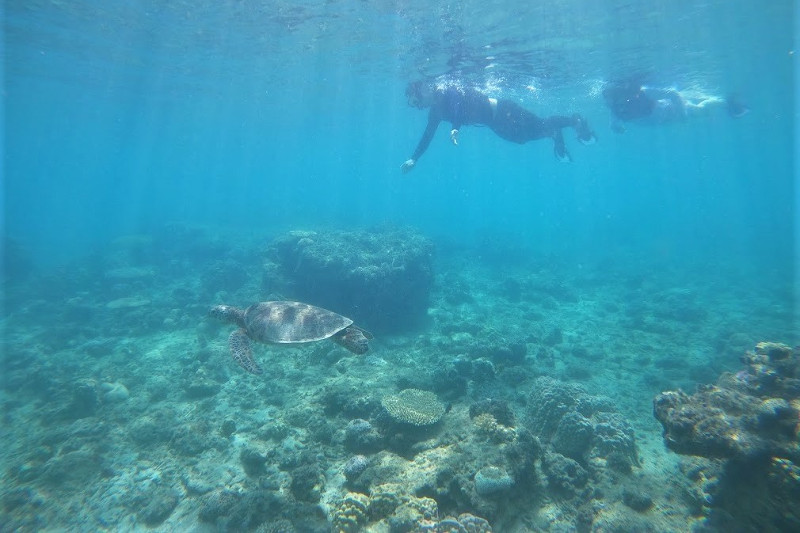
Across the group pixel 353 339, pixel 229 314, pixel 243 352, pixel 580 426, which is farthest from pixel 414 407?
pixel 229 314

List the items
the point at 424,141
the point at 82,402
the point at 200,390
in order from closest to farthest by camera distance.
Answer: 1. the point at 82,402
2. the point at 200,390
3. the point at 424,141

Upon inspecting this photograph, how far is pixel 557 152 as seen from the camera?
1661 centimetres

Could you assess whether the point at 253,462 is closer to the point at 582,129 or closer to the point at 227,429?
the point at 227,429

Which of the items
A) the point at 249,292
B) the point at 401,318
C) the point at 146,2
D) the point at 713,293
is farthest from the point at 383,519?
the point at 713,293

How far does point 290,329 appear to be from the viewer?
22.6ft

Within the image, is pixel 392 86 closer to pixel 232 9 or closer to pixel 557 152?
pixel 232 9

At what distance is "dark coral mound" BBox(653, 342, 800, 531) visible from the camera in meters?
4.37

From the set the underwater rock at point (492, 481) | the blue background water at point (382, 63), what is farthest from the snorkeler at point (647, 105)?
the underwater rock at point (492, 481)

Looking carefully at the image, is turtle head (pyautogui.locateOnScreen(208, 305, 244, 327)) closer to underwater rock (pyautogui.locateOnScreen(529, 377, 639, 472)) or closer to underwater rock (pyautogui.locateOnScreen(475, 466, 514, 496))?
underwater rock (pyautogui.locateOnScreen(475, 466, 514, 496))

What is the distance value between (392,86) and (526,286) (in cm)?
2019

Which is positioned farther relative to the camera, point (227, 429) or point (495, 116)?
point (495, 116)

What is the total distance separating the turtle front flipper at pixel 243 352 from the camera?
6.19 m

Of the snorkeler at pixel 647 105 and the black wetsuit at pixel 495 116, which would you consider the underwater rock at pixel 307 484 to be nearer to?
the black wetsuit at pixel 495 116

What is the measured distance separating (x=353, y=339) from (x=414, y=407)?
2.27 metres
